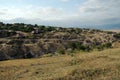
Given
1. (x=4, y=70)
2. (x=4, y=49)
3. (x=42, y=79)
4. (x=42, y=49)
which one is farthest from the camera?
(x=42, y=49)

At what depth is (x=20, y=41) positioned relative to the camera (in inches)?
2418

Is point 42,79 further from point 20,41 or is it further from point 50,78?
point 20,41

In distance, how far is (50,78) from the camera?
1912cm

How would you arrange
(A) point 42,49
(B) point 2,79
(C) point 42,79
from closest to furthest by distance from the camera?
(C) point 42,79 < (B) point 2,79 < (A) point 42,49

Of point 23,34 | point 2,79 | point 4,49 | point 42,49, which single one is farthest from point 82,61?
point 23,34

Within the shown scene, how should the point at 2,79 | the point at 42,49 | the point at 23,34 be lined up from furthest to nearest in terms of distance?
the point at 23,34 → the point at 42,49 → the point at 2,79

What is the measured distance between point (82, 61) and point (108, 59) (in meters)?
2.25

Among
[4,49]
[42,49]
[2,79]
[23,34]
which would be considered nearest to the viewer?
[2,79]

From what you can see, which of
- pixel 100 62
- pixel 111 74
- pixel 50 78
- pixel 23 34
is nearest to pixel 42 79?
pixel 50 78

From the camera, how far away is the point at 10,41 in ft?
195

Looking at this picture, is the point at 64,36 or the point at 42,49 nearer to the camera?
the point at 42,49

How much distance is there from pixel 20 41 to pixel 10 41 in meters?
2.72

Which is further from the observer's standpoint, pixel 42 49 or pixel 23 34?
pixel 23 34

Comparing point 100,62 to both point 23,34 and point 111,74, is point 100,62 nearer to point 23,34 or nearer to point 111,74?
point 111,74
